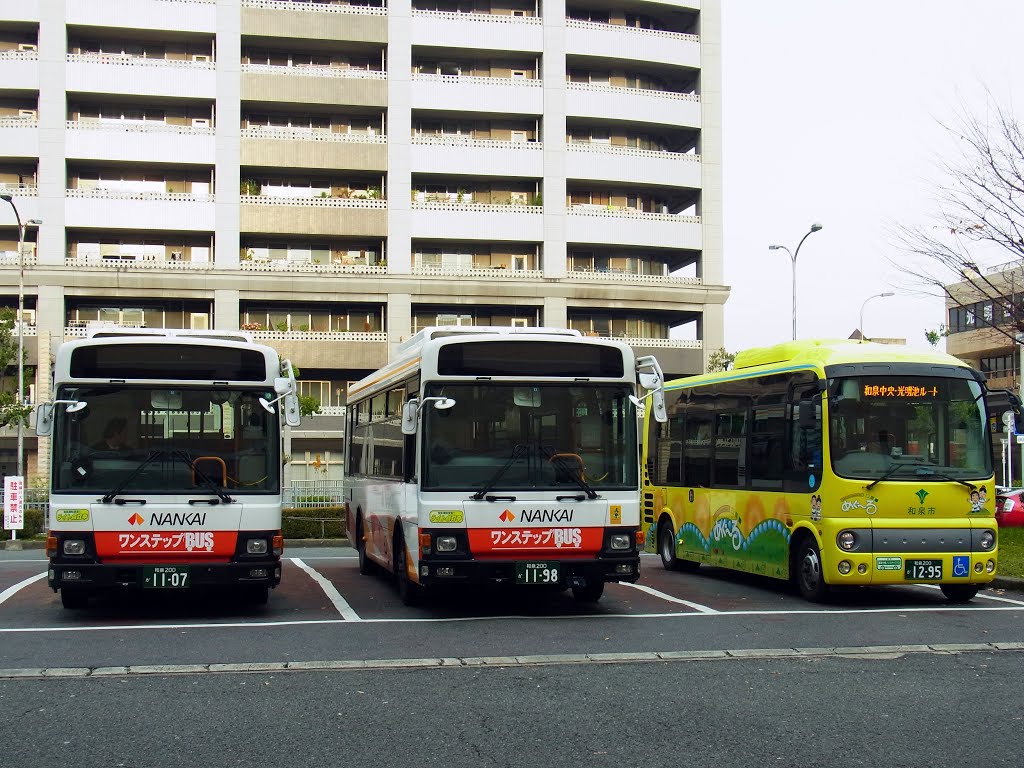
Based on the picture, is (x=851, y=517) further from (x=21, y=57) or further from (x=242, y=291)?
(x=21, y=57)

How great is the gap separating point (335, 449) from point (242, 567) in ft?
151

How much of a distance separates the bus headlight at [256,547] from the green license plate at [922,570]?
23.2ft

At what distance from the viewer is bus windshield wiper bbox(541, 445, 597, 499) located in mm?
12766

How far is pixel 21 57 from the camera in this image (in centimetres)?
5412

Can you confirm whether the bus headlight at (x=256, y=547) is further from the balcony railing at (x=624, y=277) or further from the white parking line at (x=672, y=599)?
the balcony railing at (x=624, y=277)

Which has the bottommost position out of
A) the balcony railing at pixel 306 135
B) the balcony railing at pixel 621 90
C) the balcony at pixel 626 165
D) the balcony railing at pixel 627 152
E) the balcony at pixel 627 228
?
the balcony at pixel 627 228

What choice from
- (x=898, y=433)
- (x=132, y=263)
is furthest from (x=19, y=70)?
(x=898, y=433)

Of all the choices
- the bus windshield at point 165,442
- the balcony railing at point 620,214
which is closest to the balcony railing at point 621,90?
the balcony railing at point 620,214

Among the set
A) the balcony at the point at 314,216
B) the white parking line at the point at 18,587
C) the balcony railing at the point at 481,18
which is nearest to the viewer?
the white parking line at the point at 18,587

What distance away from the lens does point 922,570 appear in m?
13.8

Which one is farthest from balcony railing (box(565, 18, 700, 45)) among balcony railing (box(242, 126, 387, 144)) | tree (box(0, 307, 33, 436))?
→ tree (box(0, 307, 33, 436))

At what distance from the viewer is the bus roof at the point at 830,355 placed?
1436cm

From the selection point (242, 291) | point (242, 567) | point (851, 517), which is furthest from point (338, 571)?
point (242, 291)

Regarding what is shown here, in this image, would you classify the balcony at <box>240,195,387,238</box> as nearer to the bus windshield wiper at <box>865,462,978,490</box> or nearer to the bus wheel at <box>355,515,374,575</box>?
the bus wheel at <box>355,515,374,575</box>
